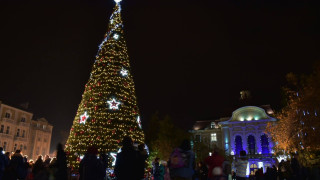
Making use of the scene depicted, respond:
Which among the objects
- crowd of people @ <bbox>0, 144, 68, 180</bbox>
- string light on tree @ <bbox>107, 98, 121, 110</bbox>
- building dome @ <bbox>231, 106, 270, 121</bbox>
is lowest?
crowd of people @ <bbox>0, 144, 68, 180</bbox>

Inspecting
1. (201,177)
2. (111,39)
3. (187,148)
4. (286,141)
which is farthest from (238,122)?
(187,148)

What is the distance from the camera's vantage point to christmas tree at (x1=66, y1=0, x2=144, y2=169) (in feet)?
57.7

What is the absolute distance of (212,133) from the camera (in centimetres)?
5262

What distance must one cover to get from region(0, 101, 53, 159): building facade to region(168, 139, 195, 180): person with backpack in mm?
41517

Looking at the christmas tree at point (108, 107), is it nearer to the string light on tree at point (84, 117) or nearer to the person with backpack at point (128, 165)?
the string light on tree at point (84, 117)

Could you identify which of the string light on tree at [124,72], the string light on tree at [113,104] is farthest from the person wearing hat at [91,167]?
the string light on tree at [124,72]

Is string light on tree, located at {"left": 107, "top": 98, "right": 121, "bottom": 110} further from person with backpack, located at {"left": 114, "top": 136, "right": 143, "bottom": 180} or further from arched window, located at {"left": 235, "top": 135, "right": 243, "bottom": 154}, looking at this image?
arched window, located at {"left": 235, "top": 135, "right": 243, "bottom": 154}

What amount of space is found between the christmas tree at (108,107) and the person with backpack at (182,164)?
11451 mm

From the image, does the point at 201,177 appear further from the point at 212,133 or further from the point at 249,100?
the point at 249,100

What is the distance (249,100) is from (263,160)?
1596cm

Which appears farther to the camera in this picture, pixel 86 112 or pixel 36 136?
pixel 36 136

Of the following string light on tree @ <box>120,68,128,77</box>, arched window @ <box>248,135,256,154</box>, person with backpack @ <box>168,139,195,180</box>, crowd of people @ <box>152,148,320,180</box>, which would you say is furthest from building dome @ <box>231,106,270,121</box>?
person with backpack @ <box>168,139,195,180</box>

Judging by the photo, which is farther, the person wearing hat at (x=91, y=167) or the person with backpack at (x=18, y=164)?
the person with backpack at (x=18, y=164)

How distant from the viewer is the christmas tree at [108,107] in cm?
1758
